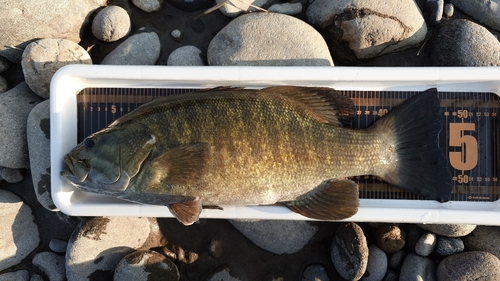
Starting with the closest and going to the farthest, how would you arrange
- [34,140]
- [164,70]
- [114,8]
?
[164,70] → [34,140] → [114,8]

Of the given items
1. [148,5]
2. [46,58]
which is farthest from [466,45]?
[46,58]

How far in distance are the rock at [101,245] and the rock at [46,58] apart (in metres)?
1.14

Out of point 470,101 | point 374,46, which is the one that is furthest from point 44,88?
point 470,101

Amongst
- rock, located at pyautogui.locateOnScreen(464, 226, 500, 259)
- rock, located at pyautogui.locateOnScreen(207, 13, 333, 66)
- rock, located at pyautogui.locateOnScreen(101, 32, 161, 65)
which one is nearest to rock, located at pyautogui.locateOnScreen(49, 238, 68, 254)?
rock, located at pyautogui.locateOnScreen(101, 32, 161, 65)

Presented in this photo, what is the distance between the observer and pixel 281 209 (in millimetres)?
2484

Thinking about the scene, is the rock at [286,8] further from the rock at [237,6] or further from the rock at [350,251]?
the rock at [350,251]

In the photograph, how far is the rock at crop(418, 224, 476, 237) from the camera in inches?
110

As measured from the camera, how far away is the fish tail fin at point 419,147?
2355 mm

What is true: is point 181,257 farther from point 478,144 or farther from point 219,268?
point 478,144

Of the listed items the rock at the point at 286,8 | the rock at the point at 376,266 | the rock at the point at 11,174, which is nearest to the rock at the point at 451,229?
the rock at the point at 376,266

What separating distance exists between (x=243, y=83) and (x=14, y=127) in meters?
1.80

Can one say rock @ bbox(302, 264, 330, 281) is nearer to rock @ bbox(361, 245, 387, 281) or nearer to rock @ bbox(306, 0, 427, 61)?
rock @ bbox(361, 245, 387, 281)

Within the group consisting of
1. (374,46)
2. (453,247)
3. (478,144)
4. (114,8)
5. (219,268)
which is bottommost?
(219,268)

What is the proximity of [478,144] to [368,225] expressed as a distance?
997 millimetres
